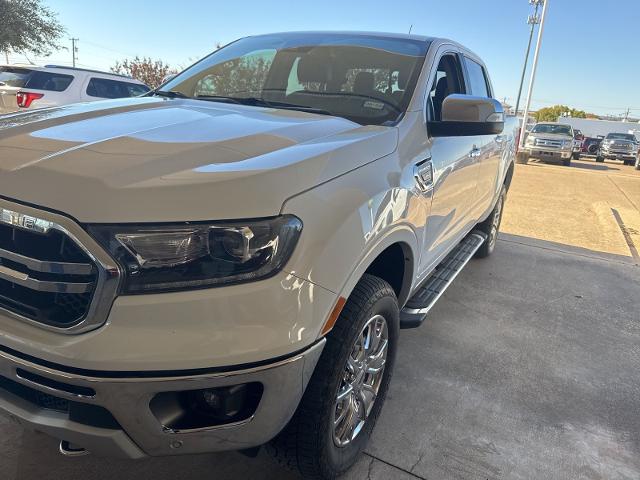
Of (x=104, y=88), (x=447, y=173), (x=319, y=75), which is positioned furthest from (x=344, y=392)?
(x=104, y=88)

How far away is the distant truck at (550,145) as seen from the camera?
68.7 ft

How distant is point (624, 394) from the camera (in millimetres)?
3002

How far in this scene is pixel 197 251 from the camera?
4.70 feet

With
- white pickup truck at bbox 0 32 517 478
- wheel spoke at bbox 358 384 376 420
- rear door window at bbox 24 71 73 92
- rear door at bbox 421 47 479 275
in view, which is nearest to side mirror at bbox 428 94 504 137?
rear door at bbox 421 47 479 275

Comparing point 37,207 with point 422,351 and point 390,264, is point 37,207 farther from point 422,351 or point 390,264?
point 422,351

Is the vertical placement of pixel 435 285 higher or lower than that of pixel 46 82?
lower

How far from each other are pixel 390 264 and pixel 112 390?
142 cm

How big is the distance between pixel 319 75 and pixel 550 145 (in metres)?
20.8

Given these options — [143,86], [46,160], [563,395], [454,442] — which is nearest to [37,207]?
[46,160]

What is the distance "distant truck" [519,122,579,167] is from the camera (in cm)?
2095

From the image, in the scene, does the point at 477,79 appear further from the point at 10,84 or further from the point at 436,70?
the point at 10,84

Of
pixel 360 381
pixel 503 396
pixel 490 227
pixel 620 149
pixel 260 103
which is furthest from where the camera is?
pixel 620 149

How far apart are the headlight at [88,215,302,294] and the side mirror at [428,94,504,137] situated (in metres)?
1.33

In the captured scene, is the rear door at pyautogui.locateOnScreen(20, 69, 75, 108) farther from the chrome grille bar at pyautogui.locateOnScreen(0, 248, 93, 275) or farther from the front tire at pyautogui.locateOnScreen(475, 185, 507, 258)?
the chrome grille bar at pyautogui.locateOnScreen(0, 248, 93, 275)
